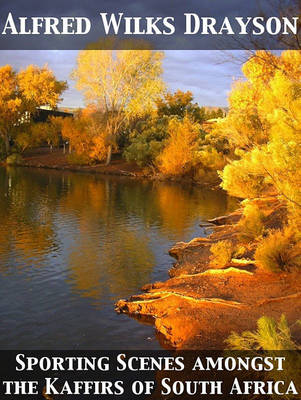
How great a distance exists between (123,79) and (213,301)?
39.7 metres

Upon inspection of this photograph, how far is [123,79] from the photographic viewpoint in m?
47.4

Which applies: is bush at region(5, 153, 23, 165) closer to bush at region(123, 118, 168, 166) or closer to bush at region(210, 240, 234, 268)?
bush at region(123, 118, 168, 166)

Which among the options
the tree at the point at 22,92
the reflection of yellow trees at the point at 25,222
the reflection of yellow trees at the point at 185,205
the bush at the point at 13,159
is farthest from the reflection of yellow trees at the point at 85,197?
the tree at the point at 22,92

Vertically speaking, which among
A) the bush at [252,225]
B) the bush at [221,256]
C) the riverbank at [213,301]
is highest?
the bush at [252,225]

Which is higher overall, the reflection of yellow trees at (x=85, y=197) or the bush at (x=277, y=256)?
the reflection of yellow trees at (x=85, y=197)

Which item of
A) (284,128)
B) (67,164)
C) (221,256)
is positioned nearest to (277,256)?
(221,256)

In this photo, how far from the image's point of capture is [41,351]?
30.7ft

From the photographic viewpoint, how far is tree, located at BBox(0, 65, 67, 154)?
188ft

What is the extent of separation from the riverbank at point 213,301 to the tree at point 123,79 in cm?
3555

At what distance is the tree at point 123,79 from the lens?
151 ft

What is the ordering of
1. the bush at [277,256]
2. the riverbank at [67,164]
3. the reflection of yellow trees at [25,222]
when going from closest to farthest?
the bush at [277,256]
the reflection of yellow trees at [25,222]
the riverbank at [67,164]

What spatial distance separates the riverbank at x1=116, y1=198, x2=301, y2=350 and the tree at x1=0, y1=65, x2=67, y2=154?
4881cm

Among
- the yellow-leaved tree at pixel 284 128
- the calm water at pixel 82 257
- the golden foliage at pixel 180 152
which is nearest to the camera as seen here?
the yellow-leaved tree at pixel 284 128

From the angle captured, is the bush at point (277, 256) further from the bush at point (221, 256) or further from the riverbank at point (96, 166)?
the riverbank at point (96, 166)
